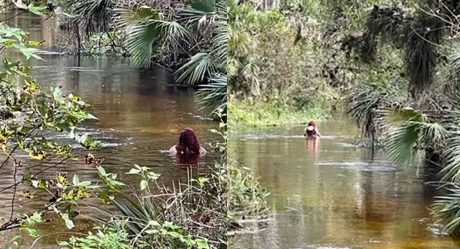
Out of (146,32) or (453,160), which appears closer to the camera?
(453,160)

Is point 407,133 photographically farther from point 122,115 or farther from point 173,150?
point 122,115

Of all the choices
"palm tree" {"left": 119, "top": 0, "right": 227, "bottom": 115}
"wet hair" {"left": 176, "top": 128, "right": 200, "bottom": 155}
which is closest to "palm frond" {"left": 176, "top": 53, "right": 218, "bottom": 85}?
"palm tree" {"left": 119, "top": 0, "right": 227, "bottom": 115}

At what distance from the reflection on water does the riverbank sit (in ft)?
0.12

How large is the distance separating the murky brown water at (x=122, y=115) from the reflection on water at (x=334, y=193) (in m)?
0.29

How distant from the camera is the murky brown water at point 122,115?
236 centimetres

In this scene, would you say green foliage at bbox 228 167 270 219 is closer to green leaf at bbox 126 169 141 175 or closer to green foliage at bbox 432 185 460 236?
green leaf at bbox 126 169 141 175

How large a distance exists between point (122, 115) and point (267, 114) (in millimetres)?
617

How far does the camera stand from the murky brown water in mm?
2363

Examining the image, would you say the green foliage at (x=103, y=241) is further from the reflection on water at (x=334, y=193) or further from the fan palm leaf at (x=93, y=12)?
the fan palm leaf at (x=93, y=12)

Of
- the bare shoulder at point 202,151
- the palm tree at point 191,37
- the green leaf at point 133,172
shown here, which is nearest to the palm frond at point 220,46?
the palm tree at point 191,37

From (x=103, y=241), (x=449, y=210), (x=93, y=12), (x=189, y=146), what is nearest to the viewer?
(x=103, y=241)

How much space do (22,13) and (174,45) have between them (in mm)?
572

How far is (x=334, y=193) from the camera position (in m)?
2.29

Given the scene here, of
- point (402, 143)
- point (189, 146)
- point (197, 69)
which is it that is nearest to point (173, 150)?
point (189, 146)
